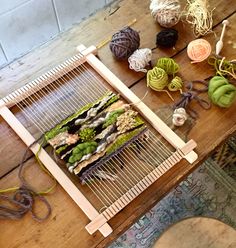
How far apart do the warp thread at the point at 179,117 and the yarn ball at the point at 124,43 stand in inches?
8.6

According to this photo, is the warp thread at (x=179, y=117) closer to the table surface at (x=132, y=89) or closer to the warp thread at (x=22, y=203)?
the table surface at (x=132, y=89)

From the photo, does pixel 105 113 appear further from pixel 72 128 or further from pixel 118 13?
pixel 118 13

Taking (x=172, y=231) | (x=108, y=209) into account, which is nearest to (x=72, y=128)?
(x=108, y=209)

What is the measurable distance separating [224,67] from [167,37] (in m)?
0.18

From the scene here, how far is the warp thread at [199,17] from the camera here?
3.80ft

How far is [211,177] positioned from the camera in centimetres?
153

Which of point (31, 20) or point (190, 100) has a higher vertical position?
point (31, 20)

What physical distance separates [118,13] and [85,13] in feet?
1.47

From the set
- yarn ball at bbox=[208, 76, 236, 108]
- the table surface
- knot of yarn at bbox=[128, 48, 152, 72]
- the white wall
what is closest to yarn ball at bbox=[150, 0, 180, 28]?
the table surface

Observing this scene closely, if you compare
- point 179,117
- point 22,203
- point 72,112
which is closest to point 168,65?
point 179,117

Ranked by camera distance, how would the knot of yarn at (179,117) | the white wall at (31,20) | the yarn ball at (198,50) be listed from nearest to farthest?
the knot of yarn at (179,117)
the yarn ball at (198,50)
the white wall at (31,20)

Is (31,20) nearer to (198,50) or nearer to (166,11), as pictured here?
(166,11)

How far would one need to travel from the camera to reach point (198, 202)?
148 cm

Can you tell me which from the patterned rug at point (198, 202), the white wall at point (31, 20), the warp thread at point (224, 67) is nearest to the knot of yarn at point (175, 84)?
the warp thread at point (224, 67)
